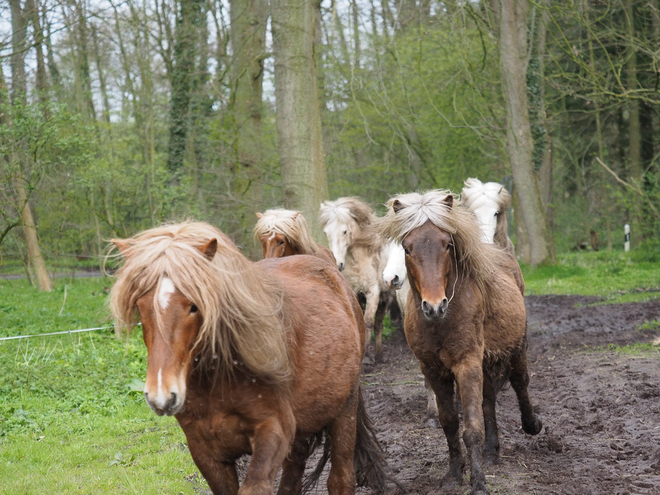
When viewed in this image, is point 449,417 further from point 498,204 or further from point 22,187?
point 22,187

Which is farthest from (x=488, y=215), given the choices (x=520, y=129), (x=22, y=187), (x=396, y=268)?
(x=520, y=129)

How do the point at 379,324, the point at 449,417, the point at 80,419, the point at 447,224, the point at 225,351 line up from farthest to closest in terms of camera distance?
the point at 379,324, the point at 80,419, the point at 449,417, the point at 447,224, the point at 225,351

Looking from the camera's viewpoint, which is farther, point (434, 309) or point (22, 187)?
point (22, 187)

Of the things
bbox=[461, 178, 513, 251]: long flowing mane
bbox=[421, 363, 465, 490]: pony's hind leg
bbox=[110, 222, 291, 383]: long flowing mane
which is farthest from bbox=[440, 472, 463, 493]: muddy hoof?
bbox=[461, 178, 513, 251]: long flowing mane

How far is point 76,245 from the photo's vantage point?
2038 cm

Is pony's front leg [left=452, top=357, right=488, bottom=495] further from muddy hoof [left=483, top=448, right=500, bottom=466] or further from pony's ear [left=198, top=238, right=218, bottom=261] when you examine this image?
pony's ear [left=198, top=238, right=218, bottom=261]

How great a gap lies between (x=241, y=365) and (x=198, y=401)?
251mm

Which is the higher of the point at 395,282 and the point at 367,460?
the point at 395,282

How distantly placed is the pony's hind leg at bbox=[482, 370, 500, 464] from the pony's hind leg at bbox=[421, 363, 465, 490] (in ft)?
1.26

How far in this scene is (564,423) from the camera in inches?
249

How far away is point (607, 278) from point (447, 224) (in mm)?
13696

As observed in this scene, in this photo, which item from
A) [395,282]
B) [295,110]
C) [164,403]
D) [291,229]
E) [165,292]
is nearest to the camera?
[164,403]

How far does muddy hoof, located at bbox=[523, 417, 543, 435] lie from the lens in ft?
19.2

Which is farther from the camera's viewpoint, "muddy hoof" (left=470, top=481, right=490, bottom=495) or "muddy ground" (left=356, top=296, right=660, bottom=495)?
"muddy ground" (left=356, top=296, right=660, bottom=495)
